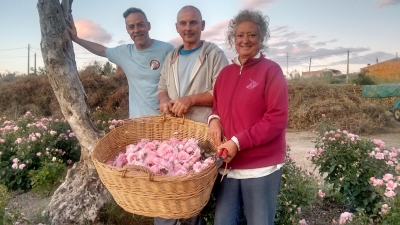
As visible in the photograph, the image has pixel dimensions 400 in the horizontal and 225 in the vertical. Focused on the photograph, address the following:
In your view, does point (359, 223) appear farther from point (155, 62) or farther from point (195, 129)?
point (155, 62)

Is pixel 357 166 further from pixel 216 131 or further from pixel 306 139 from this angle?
pixel 306 139

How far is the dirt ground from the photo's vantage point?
7641mm

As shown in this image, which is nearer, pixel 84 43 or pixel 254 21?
pixel 254 21

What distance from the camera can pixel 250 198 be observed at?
1.95 m

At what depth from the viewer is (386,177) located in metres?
2.73

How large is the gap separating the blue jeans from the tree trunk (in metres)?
1.58

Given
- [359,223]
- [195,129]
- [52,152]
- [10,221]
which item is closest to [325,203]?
[359,223]

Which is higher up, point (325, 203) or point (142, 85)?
point (142, 85)

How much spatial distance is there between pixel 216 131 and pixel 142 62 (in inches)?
42.8

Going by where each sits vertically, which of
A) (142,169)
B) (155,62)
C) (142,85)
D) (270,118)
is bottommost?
(142,169)

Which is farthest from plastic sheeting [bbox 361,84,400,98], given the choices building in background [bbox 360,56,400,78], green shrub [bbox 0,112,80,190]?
building in background [bbox 360,56,400,78]

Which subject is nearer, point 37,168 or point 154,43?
point 154,43

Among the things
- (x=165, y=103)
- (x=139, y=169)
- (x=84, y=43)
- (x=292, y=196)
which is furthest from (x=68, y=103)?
(x=292, y=196)

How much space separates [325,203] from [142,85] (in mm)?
2632
